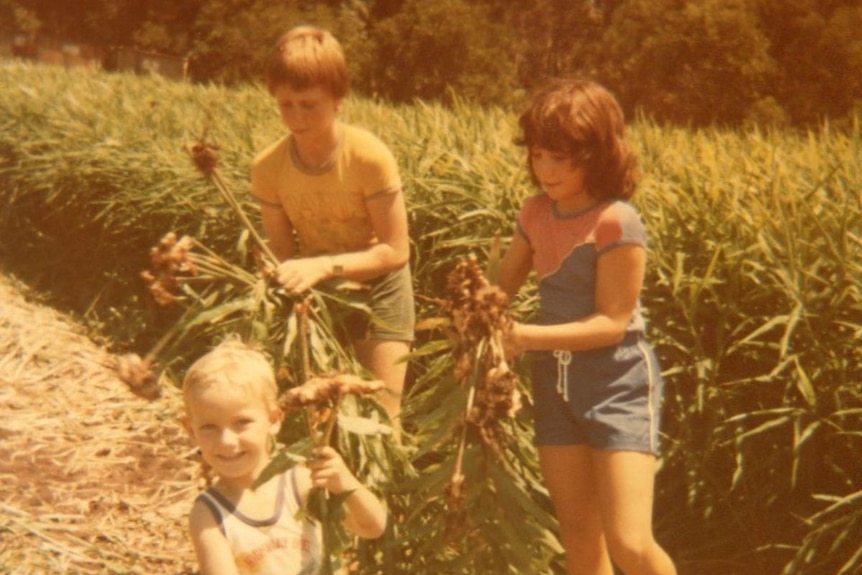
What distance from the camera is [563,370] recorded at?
3.02m

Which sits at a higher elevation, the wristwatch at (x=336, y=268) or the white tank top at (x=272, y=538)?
the wristwatch at (x=336, y=268)

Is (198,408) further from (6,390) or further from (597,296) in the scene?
(6,390)

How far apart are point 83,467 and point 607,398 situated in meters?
3.04

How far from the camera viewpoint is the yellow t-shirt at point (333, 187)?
11.4 ft

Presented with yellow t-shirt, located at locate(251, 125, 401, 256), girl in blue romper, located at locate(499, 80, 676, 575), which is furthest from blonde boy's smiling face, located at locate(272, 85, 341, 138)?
girl in blue romper, located at locate(499, 80, 676, 575)

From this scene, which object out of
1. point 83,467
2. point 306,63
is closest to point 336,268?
point 306,63

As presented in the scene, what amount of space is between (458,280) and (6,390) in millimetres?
4436

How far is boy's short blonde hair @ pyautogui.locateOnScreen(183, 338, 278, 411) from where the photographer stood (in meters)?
2.61

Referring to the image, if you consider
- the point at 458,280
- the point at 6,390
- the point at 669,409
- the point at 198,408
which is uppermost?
the point at 458,280

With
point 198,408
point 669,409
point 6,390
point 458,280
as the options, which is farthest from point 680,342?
point 6,390

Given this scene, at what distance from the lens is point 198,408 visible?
103 inches

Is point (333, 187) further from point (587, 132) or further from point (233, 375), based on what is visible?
point (233, 375)

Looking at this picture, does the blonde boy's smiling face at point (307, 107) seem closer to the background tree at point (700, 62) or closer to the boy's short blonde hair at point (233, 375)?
the boy's short blonde hair at point (233, 375)

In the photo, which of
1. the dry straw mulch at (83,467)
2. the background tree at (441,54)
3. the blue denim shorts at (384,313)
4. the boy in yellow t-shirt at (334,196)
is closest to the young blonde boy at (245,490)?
the boy in yellow t-shirt at (334,196)
